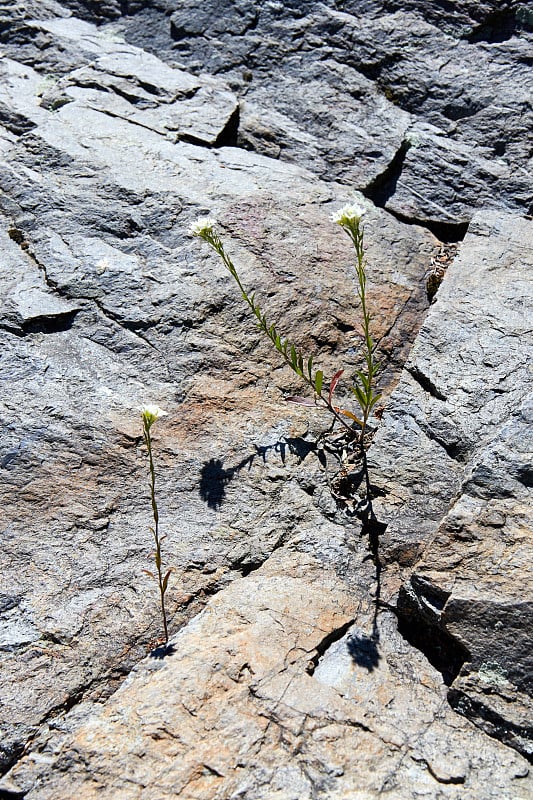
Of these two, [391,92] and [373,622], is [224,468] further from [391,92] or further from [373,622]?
[391,92]

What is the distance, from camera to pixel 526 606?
262 centimetres

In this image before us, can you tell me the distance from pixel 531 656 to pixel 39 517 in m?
2.16

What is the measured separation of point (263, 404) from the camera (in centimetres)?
363

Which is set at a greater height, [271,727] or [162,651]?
[271,727]

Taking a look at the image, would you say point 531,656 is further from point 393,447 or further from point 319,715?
point 393,447

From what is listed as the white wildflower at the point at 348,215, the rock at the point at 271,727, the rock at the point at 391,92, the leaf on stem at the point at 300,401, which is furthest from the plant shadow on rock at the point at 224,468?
the rock at the point at 391,92

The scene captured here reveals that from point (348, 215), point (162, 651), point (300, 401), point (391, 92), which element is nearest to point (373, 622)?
point (162, 651)

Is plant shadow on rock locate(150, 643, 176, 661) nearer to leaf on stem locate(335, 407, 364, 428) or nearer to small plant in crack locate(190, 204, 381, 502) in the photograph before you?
small plant in crack locate(190, 204, 381, 502)

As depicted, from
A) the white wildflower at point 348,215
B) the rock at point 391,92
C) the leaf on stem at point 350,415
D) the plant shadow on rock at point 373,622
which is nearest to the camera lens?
the plant shadow on rock at point 373,622

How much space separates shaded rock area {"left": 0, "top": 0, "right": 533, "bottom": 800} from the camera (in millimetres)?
2547

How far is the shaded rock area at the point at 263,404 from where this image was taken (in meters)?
2.55

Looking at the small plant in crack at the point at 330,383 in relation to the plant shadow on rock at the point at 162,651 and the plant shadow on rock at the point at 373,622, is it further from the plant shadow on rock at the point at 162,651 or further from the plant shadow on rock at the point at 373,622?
the plant shadow on rock at the point at 162,651

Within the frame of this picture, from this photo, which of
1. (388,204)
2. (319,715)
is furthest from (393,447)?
(388,204)

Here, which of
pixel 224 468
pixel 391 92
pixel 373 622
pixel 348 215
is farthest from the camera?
pixel 391 92
